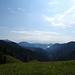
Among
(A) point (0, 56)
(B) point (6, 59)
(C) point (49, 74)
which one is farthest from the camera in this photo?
(A) point (0, 56)

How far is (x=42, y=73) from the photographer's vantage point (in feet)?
→ 71.2

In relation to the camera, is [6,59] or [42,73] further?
[6,59]

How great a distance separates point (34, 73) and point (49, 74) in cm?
194

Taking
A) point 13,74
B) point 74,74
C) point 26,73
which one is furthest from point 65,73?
point 13,74

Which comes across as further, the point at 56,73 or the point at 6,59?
the point at 6,59

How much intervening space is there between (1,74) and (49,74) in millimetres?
6034

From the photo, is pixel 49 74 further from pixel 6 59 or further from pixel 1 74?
pixel 6 59

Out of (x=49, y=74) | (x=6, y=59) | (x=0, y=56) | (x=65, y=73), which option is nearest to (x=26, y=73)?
(x=49, y=74)

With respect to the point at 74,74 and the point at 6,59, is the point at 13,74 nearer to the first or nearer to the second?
the point at 74,74

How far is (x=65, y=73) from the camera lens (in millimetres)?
21781

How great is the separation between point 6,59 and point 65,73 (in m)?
92.2

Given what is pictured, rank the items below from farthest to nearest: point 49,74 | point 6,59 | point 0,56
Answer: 1. point 0,56
2. point 6,59
3. point 49,74

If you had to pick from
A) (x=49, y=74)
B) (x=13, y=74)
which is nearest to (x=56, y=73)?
(x=49, y=74)

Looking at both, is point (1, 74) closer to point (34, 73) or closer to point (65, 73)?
point (34, 73)
